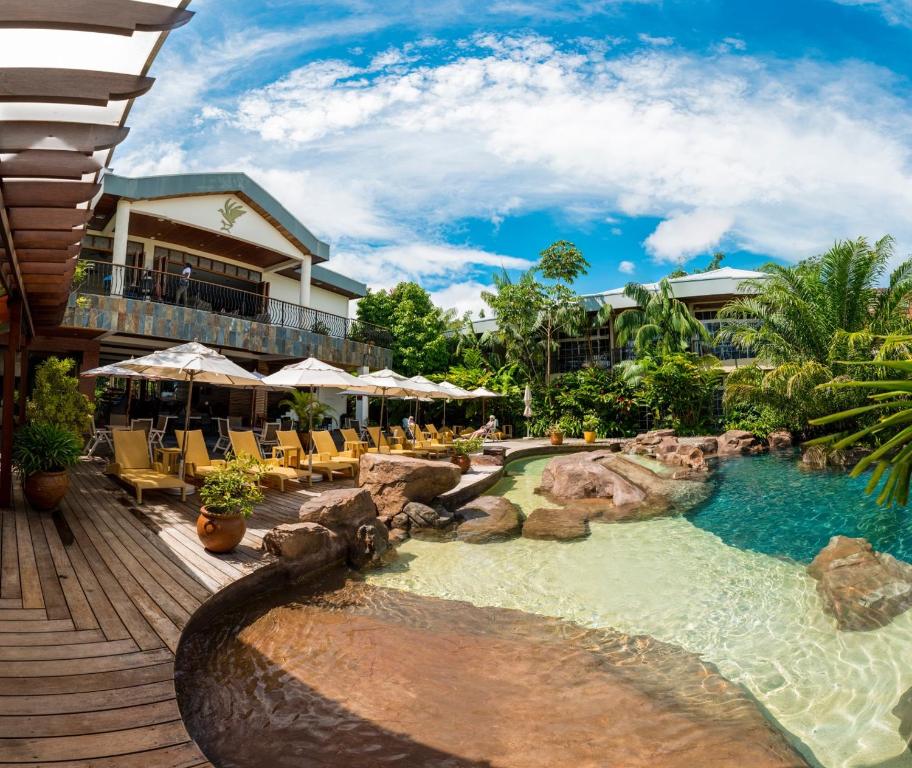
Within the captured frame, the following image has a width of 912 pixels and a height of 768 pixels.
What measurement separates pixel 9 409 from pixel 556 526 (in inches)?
314

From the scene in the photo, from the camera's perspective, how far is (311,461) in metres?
10.5

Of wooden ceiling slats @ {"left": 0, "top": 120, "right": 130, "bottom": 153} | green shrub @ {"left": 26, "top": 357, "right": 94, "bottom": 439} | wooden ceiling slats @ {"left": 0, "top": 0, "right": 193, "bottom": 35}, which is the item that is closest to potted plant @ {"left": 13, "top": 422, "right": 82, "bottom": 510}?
green shrub @ {"left": 26, "top": 357, "right": 94, "bottom": 439}

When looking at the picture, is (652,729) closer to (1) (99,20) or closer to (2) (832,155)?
(1) (99,20)

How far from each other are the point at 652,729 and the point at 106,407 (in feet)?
66.8

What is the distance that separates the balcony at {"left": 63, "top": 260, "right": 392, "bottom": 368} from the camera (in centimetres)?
1262

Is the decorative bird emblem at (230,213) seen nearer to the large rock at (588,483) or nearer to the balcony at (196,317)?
the balcony at (196,317)

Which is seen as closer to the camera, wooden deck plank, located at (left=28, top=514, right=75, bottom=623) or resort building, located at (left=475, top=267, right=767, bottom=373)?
wooden deck plank, located at (left=28, top=514, right=75, bottom=623)

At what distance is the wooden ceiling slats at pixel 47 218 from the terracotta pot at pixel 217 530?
3.18 meters

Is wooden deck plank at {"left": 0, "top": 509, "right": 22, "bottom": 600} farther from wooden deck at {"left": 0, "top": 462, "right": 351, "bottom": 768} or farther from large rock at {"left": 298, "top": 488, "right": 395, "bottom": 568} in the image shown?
large rock at {"left": 298, "top": 488, "right": 395, "bottom": 568}

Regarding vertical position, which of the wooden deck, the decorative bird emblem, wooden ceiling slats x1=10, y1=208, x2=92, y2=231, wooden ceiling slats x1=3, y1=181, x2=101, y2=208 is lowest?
the wooden deck

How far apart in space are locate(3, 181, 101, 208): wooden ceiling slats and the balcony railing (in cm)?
984

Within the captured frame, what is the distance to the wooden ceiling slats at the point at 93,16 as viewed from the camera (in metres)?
1.70

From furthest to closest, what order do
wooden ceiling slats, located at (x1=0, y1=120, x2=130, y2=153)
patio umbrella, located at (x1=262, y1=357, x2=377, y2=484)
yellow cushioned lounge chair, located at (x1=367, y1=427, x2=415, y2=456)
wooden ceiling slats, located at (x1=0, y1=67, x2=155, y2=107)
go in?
yellow cushioned lounge chair, located at (x1=367, y1=427, x2=415, y2=456)
patio umbrella, located at (x1=262, y1=357, x2=377, y2=484)
wooden ceiling slats, located at (x1=0, y1=120, x2=130, y2=153)
wooden ceiling slats, located at (x1=0, y1=67, x2=155, y2=107)

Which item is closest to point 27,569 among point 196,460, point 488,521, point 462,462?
point 196,460
